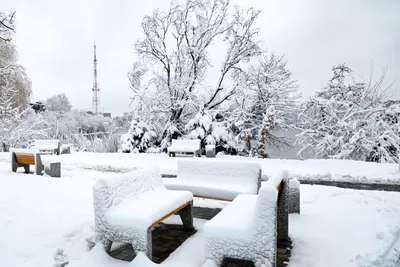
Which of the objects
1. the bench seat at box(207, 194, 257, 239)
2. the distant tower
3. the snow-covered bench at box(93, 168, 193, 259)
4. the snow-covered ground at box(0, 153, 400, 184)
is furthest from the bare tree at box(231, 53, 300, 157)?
the distant tower

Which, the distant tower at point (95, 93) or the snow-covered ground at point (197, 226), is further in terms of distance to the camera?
the distant tower at point (95, 93)

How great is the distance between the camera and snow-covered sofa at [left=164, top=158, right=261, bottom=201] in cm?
468

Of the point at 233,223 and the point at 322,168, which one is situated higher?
the point at 233,223

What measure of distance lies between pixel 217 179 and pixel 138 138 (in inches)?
470

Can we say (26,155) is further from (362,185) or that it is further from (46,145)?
(362,185)

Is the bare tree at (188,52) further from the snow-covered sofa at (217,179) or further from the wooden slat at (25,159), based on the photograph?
the snow-covered sofa at (217,179)

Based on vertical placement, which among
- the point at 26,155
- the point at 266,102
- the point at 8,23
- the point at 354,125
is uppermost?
the point at 8,23

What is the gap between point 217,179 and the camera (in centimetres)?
514

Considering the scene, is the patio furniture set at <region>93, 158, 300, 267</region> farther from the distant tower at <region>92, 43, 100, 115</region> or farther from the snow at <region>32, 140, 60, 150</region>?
the distant tower at <region>92, 43, 100, 115</region>

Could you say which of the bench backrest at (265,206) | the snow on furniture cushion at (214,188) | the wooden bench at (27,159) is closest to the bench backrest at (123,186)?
the snow on furniture cushion at (214,188)

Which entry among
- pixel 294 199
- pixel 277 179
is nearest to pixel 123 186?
pixel 277 179

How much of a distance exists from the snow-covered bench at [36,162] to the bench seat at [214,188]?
15.5 feet

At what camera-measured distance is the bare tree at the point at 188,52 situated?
53.7 ft

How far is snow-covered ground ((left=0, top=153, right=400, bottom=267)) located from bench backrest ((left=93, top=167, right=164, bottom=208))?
60 centimetres
